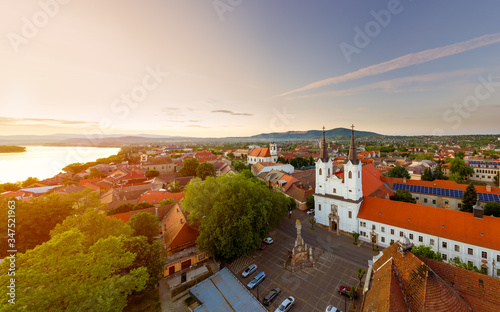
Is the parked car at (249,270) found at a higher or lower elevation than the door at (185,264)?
lower

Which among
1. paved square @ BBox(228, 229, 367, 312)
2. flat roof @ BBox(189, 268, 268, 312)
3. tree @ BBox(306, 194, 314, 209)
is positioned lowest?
paved square @ BBox(228, 229, 367, 312)

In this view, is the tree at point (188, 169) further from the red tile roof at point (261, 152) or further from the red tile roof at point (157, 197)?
the red tile roof at point (261, 152)

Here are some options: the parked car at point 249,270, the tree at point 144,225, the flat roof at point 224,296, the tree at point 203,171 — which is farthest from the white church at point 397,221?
the tree at point 203,171

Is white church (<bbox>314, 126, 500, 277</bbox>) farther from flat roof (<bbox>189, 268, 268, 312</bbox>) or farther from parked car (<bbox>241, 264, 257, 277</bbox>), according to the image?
flat roof (<bbox>189, 268, 268, 312</bbox>)

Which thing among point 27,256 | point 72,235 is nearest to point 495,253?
point 72,235

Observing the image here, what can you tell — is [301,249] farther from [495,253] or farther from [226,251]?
[495,253]

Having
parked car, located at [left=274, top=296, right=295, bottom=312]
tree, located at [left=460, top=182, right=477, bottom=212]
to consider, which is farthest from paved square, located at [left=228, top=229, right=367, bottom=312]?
tree, located at [left=460, top=182, right=477, bottom=212]

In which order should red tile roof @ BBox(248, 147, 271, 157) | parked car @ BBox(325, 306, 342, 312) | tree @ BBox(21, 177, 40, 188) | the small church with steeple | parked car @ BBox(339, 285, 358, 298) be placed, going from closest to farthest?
1. parked car @ BBox(325, 306, 342, 312)
2. parked car @ BBox(339, 285, 358, 298)
3. the small church with steeple
4. tree @ BBox(21, 177, 40, 188)
5. red tile roof @ BBox(248, 147, 271, 157)
